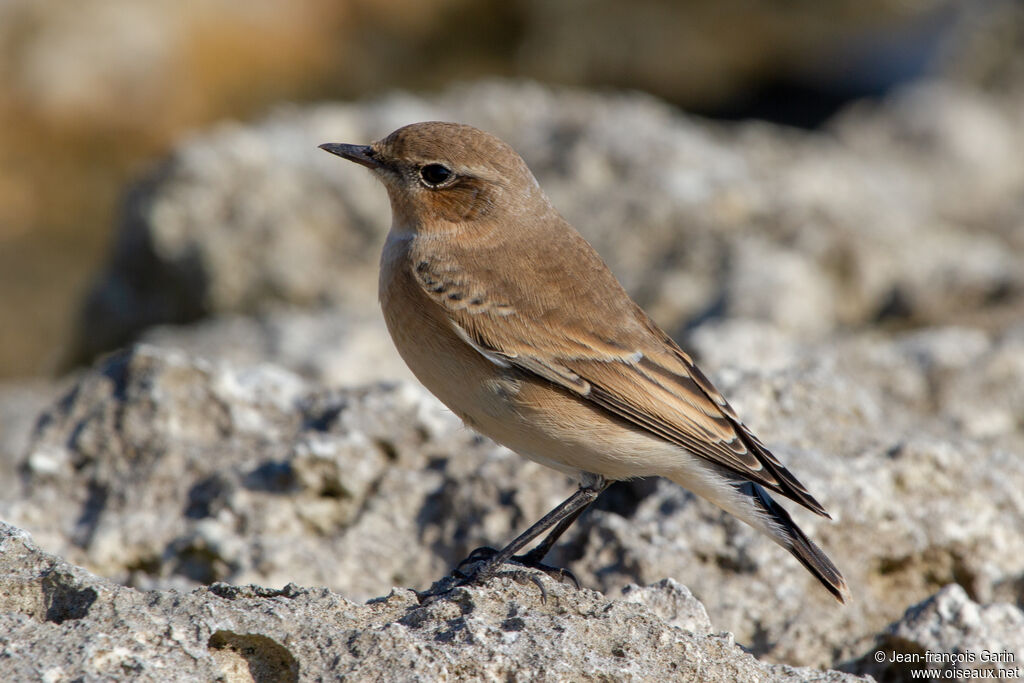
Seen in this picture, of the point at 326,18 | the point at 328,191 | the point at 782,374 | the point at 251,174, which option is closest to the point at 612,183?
the point at 328,191

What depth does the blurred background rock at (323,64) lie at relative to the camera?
16.0m

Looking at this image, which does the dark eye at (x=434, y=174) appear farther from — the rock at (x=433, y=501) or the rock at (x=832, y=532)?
the rock at (x=832, y=532)

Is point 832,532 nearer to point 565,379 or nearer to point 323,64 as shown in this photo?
point 565,379

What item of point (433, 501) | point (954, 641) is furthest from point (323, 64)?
point (954, 641)

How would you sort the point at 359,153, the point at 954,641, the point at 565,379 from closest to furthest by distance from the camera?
the point at 954,641 < the point at 565,379 < the point at 359,153

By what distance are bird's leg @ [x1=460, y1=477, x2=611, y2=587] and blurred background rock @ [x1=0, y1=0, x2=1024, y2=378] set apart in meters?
8.65

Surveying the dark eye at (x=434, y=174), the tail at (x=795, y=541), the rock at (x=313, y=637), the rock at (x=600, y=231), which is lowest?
the rock at (x=313, y=637)

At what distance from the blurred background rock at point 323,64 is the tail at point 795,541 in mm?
9296

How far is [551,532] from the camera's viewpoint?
475 centimetres

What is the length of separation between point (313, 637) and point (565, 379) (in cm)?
166

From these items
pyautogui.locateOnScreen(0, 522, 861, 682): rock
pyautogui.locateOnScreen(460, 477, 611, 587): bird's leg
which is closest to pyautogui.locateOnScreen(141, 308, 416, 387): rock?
pyautogui.locateOnScreen(460, 477, 611, 587): bird's leg

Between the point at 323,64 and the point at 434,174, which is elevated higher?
the point at 323,64

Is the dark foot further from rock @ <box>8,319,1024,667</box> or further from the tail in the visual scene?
the tail

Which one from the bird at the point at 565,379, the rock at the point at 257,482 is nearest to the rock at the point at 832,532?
the bird at the point at 565,379
